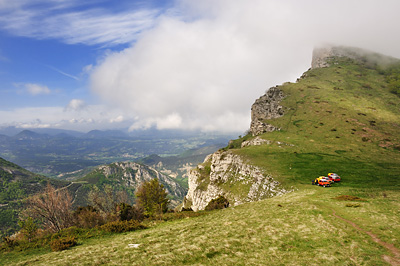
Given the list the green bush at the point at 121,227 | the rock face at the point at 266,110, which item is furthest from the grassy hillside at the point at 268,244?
the rock face at the point at 266,110

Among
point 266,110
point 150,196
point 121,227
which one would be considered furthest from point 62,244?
point 266,110

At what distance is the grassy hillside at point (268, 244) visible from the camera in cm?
1330

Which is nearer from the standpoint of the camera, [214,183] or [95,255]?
[95,255]

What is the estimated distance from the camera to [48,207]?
3900 centimetres

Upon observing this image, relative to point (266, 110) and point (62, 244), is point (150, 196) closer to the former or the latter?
point (62, 244)

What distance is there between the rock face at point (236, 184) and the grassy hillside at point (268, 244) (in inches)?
1194

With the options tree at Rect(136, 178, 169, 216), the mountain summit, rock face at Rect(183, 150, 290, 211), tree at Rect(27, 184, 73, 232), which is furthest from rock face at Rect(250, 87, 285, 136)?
tree at Rect(27, 184, 73, 232)

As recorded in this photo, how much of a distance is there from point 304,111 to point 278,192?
80.3 meters

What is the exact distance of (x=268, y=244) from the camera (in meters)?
15.7

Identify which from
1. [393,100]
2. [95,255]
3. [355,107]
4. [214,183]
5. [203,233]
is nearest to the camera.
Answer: [95,255]

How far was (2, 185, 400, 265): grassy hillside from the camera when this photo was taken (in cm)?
1330

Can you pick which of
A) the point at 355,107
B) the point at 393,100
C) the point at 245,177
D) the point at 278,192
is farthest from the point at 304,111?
the point at 278,192

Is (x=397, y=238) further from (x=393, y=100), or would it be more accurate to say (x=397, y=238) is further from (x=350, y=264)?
(x=393, y=100)

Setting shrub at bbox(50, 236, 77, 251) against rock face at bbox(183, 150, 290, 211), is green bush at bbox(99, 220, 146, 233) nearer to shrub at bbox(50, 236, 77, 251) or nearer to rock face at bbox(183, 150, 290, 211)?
shrub at bbox(50, 236, 77, 251)
